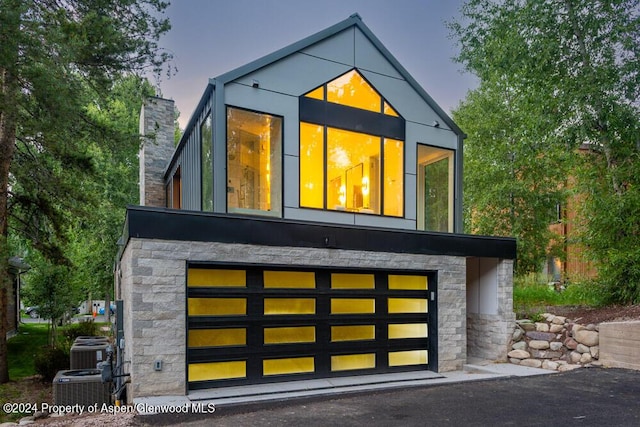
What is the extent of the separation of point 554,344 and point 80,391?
9289mm

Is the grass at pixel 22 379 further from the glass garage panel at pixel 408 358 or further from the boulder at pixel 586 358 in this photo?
the boulder at pixel 586 358

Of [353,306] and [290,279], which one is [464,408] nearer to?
[353,306]

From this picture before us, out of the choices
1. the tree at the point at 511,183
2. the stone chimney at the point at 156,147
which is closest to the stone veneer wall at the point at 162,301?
the stone chimney at the point at 156,147

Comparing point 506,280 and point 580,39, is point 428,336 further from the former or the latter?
point 580,39

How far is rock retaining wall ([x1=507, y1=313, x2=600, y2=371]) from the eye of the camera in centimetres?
950

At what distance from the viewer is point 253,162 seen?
8.76 meters

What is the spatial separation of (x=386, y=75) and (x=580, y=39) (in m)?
5.60

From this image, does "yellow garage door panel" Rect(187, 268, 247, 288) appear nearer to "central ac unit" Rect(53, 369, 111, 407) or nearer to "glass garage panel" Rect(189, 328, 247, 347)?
"glass garage panel" Rect(189, 328, 247, 347)

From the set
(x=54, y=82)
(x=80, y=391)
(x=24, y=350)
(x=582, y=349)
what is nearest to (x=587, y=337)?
(x=582, y=349)

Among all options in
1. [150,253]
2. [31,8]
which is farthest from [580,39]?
[31,8]

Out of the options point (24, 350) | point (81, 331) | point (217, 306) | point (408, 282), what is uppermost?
point (408, 282)

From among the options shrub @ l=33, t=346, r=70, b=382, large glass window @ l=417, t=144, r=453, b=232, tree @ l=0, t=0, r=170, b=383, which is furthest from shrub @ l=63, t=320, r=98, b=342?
large glass window @ l=417, t=144, r=453, b=232

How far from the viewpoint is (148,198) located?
562 inches

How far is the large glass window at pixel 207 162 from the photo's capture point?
28.1 feet
